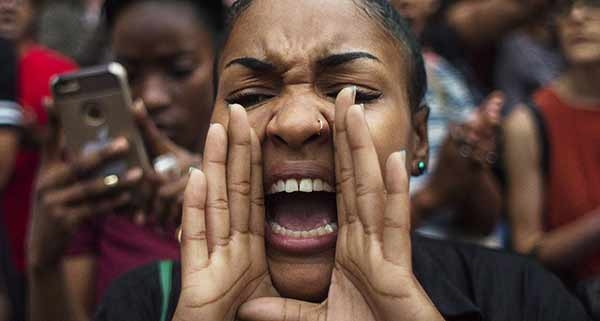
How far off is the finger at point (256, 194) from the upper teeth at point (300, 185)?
0.10 feet

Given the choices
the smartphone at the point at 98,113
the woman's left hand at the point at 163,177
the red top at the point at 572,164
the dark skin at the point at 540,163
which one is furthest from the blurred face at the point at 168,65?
the red top at the point at 572,164

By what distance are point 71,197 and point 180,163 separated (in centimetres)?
33

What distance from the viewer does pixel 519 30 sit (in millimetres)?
4797

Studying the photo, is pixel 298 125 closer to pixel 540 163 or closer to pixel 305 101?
pixel 305 101

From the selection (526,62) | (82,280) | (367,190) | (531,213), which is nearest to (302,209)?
(367,190)

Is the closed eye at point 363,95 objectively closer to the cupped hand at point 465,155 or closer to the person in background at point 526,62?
the cupped hand at point 465,155

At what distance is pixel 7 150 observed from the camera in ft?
10.7

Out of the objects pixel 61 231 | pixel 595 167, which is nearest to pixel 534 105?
pixel 595 167

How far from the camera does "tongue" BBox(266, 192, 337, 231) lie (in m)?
2.05

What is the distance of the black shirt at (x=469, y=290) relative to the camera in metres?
2.08

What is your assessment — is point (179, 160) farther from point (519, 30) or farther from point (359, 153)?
point (519, 30)

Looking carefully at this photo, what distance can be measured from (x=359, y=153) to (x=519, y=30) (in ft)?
10.3

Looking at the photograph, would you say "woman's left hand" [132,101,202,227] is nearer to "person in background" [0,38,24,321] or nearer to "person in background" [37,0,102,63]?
"person in background" [0,38,24,321]

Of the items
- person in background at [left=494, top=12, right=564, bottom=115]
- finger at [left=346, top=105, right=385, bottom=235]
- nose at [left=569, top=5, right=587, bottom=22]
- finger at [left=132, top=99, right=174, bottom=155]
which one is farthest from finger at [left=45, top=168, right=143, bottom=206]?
person in background at [left=494, top=12, right=564, bottom=115]
